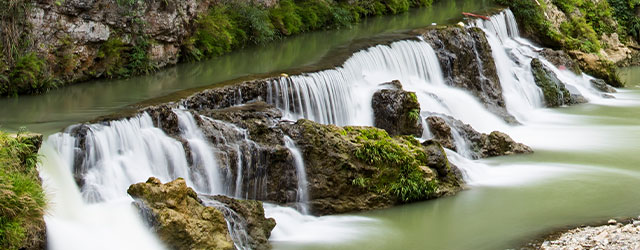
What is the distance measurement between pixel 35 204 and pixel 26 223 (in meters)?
0.27

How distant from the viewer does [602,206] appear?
13.6m

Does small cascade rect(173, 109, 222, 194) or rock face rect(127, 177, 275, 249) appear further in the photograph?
small cascade rect(173, 109, 222, 194)

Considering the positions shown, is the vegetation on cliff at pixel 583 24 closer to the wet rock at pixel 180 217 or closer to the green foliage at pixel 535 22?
the green foliage at pixel 535 22

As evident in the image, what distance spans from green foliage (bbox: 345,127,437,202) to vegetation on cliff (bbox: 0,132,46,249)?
5370 millimetres

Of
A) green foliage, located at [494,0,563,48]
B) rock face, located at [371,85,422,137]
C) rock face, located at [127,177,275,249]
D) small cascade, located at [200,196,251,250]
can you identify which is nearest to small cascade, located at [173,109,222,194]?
small cascade, located at [200,196,251,250]

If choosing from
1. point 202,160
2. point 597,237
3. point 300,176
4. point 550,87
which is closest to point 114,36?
point 202,160

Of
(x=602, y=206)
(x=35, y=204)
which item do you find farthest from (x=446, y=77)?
(x=35, y=204)

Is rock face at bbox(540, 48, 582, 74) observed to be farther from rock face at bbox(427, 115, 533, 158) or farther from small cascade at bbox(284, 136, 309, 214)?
small cascade at bbox(284, 136, 309, 214)

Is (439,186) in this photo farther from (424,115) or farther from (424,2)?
(424,2)

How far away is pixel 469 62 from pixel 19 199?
14834 millimetres

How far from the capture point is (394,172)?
1423 centimetres

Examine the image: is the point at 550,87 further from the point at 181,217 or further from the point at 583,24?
the point at 181,217

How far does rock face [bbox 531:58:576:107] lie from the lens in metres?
23.0

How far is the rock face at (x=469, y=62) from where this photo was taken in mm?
21781
